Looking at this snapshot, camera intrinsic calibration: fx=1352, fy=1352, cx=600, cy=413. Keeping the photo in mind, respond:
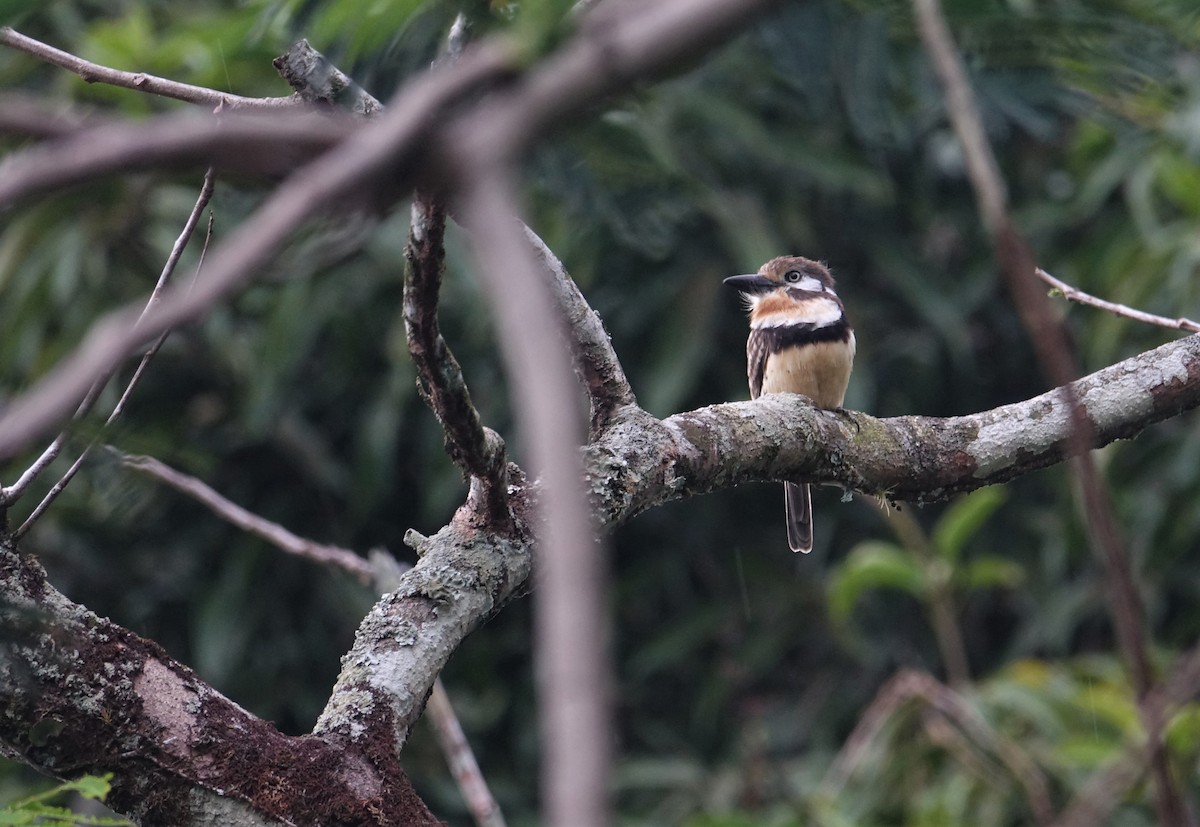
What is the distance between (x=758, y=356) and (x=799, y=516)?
0.61 m

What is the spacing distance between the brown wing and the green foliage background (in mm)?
509

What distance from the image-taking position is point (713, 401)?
214 inches

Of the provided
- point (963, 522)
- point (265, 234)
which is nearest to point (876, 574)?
point (963, 522)

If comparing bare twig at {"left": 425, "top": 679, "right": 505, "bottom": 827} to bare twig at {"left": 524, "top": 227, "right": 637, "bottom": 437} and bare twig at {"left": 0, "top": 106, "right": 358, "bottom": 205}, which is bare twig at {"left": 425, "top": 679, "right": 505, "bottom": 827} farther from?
bare twig at {"left": 0, "top": 106, "right": 358, "bottom": 205}

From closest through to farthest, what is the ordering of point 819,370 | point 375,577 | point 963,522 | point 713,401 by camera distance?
point 375,577
point 819,370
point 963,522
point 713,401

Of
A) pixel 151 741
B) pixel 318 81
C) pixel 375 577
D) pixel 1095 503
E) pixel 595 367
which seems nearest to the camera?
pixel 1095 503

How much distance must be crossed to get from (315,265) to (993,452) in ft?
6.12

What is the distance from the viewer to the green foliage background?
182 inches

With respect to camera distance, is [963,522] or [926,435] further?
[963,522]

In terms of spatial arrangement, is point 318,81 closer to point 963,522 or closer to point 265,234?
point 265,234

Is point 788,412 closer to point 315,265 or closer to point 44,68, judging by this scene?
point 315,265

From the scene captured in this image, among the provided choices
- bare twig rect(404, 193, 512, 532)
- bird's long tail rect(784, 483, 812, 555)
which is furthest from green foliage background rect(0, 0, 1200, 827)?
bare twig rect(404, 193, 512, 532)

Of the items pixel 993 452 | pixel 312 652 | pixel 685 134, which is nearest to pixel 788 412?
pixel 993 452

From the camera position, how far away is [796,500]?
4.45 meters
